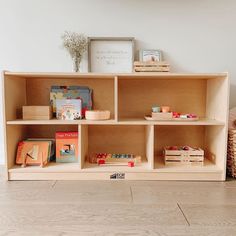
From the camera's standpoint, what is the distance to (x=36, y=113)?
1558 millimetres

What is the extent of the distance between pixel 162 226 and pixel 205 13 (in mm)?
1408

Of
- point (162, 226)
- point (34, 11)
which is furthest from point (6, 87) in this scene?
point (162, 226)

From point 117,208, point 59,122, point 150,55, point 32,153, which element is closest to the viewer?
point 117,208

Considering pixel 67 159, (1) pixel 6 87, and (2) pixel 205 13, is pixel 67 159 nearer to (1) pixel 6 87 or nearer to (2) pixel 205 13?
(1) pixel 6 87

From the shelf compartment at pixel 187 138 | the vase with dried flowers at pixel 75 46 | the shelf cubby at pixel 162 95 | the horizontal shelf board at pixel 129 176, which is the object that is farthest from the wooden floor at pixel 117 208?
the vase with dried flowers at pixel 75 46

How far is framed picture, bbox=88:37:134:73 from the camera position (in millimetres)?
1711

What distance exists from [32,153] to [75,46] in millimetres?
724

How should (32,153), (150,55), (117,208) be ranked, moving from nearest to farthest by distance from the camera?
(117,208) → (32,153) → (150,55)

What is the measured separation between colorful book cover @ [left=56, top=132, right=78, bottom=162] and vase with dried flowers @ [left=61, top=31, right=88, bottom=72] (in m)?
0.42

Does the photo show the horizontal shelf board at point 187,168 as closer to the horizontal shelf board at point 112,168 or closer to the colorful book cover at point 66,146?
the horizontal shelf board at point 112,168

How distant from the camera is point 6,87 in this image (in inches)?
56.7

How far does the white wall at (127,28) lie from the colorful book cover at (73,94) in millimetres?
142

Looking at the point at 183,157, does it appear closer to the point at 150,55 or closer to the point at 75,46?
the point at 150,55

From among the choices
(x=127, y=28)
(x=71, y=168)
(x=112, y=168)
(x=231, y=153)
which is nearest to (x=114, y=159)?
(x=112, y=168)
